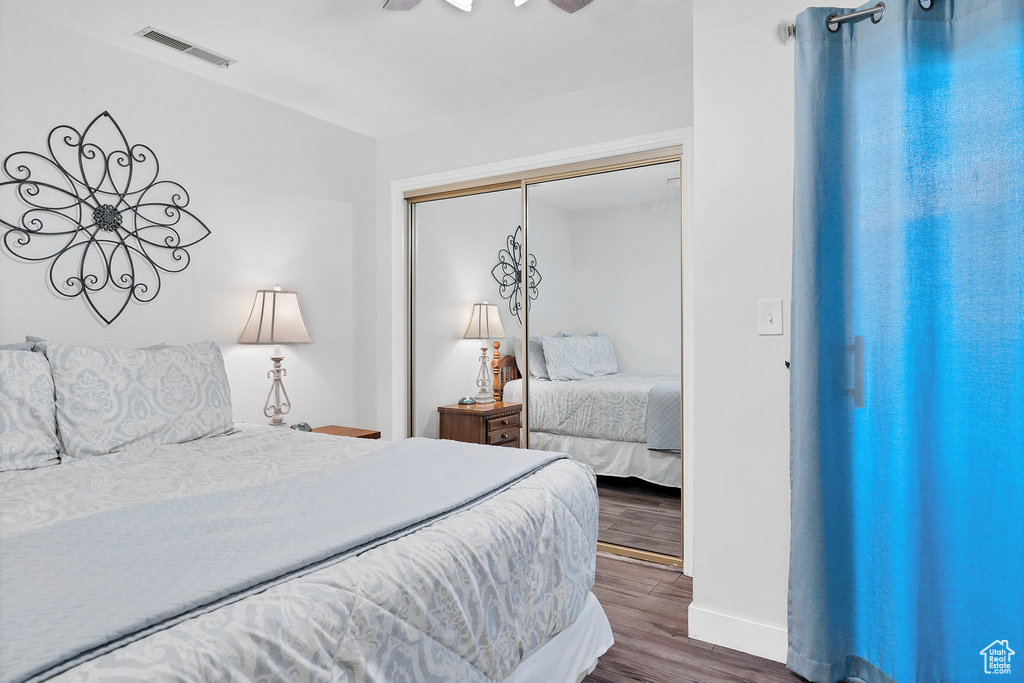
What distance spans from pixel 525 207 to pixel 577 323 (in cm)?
77

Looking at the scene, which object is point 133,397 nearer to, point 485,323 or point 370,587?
point 370,587

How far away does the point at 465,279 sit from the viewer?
369 centimetres

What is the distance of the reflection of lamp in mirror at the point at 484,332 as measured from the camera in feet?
11.8

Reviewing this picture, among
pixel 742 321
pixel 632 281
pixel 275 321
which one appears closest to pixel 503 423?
pixel 632 281

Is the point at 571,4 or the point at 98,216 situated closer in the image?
the point at 571,4

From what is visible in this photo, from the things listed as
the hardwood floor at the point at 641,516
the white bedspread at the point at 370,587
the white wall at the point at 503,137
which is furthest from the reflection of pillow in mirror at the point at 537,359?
the white bedspread at the point at 370,587

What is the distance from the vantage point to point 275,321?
3137 millimetres

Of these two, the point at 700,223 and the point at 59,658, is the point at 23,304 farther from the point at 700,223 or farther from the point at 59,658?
the point at 700,223

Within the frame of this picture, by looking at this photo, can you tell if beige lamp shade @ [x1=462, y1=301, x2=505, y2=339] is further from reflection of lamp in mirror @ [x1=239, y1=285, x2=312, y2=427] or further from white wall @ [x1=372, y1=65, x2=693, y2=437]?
reflection of lamp in mirror @ [x1=239, y1=285, x2=312, y2=427]

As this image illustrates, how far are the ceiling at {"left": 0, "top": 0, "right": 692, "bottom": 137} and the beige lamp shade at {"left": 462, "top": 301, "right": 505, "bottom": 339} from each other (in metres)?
1.22

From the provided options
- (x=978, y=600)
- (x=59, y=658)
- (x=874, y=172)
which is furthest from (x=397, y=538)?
(x=874, y=172)

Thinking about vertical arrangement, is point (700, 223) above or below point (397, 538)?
above

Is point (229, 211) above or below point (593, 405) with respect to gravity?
above

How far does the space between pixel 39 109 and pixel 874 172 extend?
318 centimetres
